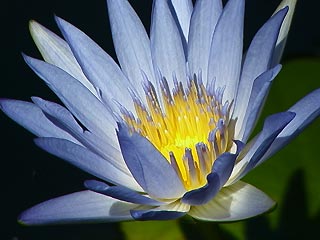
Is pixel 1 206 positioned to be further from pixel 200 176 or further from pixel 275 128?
pixel 275 128

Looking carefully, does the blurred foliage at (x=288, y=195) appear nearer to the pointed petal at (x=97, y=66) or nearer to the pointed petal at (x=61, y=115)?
the pointed petal at (x=97, y=66)

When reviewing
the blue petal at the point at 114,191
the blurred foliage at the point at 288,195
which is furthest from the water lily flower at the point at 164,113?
the blurred foliage at the point at 288,195

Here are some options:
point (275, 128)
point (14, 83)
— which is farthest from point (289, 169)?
point (14, 83)

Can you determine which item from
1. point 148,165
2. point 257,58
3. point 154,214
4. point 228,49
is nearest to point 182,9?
point 228,49

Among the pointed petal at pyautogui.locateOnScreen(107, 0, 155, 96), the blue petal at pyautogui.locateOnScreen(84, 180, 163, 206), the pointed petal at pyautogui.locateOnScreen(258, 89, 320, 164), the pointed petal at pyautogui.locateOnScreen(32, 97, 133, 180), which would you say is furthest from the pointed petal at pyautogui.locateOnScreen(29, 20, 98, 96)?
the pointed petal at pyautogui.locateOnScreen(258, 89, 320, 164)

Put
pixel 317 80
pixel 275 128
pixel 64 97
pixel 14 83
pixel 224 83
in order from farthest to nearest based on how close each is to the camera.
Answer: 1. pixel 14 83
2. pixel 317 80
3. pixel 224 83
4. pixel 64 97
5. pixel 275 128

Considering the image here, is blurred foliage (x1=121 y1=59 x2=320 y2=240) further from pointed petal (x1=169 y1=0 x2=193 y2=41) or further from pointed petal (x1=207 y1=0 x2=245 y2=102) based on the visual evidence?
pointed petal (x1=169 y1=0 x2=193 y2=41)

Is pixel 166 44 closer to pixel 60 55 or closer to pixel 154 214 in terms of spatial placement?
pixel 60 55
